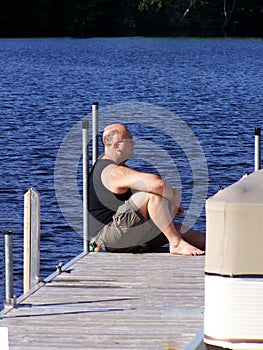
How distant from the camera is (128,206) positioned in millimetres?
8852

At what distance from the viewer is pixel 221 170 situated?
20859 mm

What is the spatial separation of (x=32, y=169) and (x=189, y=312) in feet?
46.9

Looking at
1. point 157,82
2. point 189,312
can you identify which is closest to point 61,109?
point 157,82

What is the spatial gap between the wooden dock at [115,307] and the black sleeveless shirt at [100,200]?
323 millimetres

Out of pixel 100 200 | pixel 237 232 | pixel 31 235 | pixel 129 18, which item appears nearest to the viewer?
pixel 237 232

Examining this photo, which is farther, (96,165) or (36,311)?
(96,165)

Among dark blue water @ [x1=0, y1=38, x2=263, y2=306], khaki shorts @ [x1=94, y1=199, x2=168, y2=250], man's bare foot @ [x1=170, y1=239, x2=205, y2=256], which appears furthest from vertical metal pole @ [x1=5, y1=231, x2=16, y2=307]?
dark blue water @ [x1=0, y1=38, x2=263, y2=306]

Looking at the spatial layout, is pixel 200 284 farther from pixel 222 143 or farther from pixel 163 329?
pixel 222 143

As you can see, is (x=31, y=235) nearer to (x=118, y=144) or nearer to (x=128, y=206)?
(x=128, y=206)

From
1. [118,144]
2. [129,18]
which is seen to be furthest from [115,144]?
[129,18]

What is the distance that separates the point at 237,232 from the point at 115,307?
5.95 feet

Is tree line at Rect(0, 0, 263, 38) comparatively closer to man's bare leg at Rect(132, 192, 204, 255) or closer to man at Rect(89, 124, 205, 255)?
man at Rect(89, 124, 205, 255)

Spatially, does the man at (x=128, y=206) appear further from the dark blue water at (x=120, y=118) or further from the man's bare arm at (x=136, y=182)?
the dark blue water at (x=120, y=118)

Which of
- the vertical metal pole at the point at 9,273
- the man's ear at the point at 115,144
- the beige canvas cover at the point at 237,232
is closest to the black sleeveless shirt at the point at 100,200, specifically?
the man's ear at the point at 115,144
